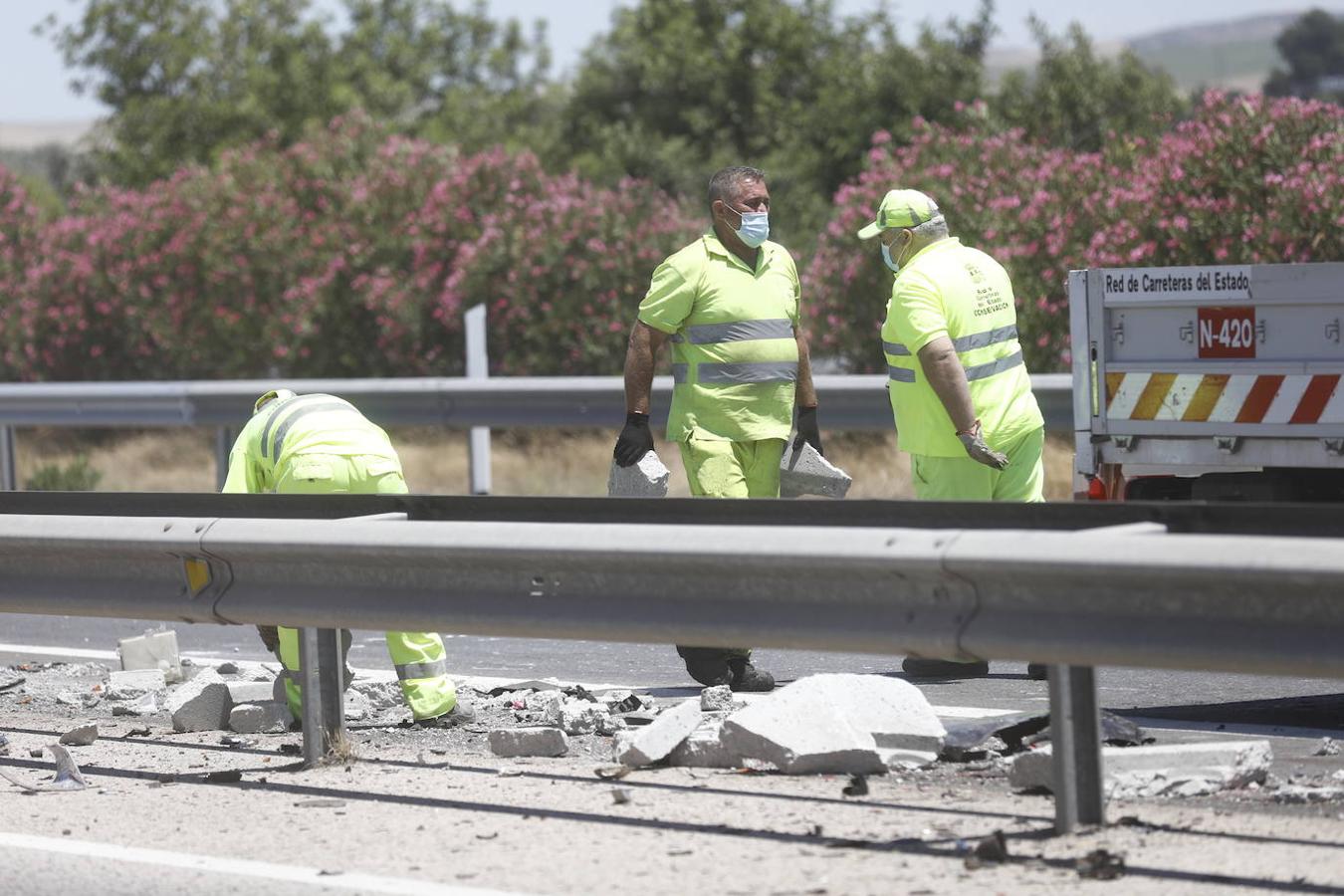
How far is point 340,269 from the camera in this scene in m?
20.2

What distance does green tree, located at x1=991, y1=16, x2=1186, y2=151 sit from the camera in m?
24.7

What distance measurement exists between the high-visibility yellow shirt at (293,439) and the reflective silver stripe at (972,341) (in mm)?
1918

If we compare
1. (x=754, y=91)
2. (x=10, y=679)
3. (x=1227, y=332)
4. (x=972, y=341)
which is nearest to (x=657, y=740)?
(x=972, y=341)

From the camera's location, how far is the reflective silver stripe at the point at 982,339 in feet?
26.2

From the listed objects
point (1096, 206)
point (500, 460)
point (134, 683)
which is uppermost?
point (1096, 206)

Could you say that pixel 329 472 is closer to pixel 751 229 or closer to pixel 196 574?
pixel 196 574

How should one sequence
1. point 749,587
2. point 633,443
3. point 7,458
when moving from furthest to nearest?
1. point 7,458
2. point 633,443
3. point 749,587

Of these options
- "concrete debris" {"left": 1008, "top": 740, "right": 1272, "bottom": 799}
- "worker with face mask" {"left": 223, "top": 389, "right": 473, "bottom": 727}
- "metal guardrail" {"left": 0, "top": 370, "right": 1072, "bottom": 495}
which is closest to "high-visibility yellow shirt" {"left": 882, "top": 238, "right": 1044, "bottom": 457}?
"worker with face mask" {"left": 223, "top": 389, "right": 473, "bottom": 727}

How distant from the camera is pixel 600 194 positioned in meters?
18.7

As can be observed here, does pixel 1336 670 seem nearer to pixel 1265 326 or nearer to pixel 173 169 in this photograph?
pixel 1265 326

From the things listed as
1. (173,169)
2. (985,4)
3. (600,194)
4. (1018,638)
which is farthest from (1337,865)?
(173,169)

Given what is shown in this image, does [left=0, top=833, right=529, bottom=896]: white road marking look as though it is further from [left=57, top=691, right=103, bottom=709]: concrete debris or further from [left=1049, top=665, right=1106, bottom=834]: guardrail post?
[left=57, top=691, right=103, bottom=709]: concrete debris

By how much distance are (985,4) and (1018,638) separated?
73.1 ft

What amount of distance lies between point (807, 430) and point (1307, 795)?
320 cm
